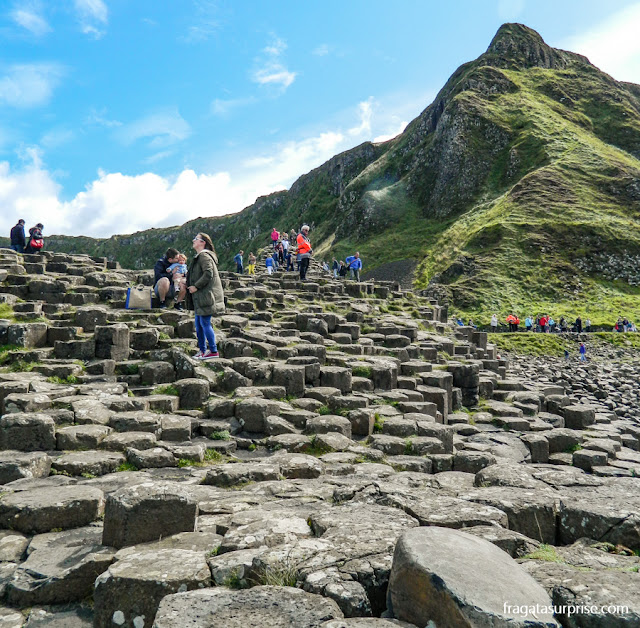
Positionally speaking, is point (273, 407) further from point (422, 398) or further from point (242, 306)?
point (242, 306)

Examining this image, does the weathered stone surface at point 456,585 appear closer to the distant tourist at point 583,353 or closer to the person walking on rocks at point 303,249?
the person walking on rocks at point 303,249

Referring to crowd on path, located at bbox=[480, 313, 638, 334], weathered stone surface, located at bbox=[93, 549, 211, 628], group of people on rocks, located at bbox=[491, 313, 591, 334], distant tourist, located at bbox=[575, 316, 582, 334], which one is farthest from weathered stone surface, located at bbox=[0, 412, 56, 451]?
distant tourist, located at bbox=[575, 316, 582, 334]

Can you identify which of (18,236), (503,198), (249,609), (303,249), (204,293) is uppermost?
(503,198)

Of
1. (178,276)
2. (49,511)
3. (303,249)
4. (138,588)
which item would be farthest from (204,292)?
(303,249)

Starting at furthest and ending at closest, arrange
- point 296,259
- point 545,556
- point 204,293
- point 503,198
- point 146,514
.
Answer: point 503,198
point 296,259
point 204,293
point 146,514
point 545,556

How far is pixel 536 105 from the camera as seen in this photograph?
92938mm

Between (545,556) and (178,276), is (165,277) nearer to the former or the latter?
(178,276)

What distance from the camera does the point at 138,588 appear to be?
124 inches

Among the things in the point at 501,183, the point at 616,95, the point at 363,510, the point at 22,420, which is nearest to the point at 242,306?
the point at 22,420

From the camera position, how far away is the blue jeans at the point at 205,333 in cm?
1065

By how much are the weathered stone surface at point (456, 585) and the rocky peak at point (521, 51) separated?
12757 cm

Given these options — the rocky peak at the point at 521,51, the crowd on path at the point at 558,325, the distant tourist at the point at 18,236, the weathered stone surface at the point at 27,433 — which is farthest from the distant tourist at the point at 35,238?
the rocky peak at the point at 521,51

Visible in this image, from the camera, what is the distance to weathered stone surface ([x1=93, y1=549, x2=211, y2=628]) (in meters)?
3.11

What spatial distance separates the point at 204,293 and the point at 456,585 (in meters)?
8.53
